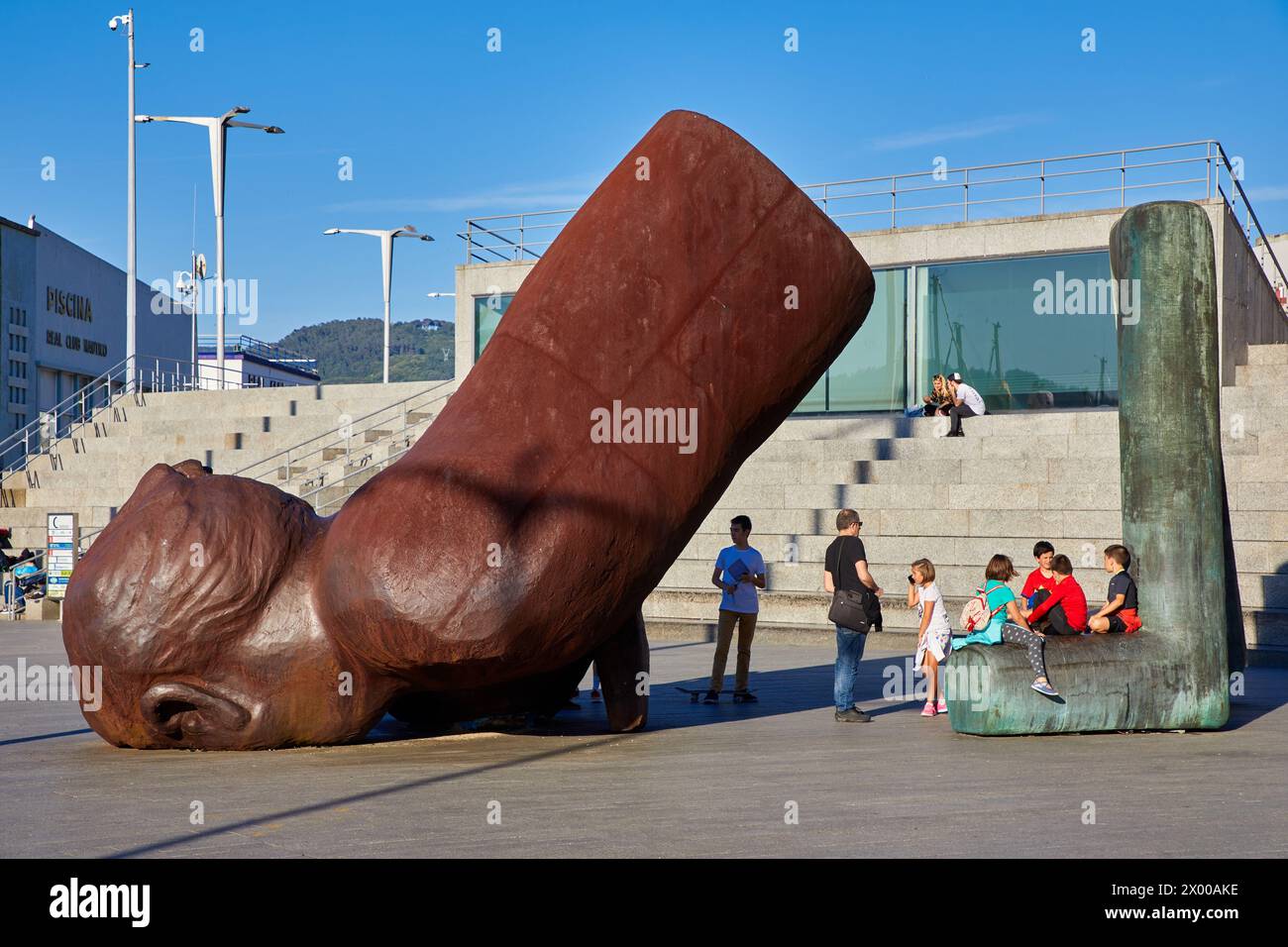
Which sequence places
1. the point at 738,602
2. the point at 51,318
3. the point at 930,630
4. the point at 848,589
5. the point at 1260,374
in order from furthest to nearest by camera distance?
the point at 51,318 < the point at 1260,374 < the point at 738,602 < the point at 930,630 < the point at 848,589

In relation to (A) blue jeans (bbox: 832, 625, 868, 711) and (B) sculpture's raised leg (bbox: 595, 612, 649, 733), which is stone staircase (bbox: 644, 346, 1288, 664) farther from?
(B) sculpture's raised leg (bbox: 595, 612, 649, 733)

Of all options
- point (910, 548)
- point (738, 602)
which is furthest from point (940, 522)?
point (738, 602)

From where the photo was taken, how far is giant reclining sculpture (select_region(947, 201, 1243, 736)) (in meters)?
9.27

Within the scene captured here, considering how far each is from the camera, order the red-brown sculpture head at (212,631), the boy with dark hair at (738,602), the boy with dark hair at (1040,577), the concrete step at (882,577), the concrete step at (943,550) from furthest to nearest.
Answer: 1. the concrete step at (882,577)
2. the concrete step at (943,550)
3. the boy with dark hair at (738,602)
4. the boy with dark hair at (1040,577)
5. the red-brown sculpture head at (212,631)

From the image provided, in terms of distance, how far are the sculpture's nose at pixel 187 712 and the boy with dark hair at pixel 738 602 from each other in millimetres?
4304

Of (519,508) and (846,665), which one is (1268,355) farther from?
(519,508)

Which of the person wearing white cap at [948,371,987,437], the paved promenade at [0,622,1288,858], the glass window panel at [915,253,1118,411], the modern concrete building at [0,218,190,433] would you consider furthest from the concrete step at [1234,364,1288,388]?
the modern concrete building at [0,218,190,433]

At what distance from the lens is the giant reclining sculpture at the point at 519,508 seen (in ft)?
25.8

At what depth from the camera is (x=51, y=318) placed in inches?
1631

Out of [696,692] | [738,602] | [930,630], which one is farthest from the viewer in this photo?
[696,692]

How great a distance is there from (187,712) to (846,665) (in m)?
4.68

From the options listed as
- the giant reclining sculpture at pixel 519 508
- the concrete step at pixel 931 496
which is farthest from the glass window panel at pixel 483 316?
the giant reclining sculpture at pixel 519 508

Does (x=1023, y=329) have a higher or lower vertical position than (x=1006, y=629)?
higher

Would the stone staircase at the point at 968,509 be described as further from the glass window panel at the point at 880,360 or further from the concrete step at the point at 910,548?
the glass window panel at the point at 880,360
